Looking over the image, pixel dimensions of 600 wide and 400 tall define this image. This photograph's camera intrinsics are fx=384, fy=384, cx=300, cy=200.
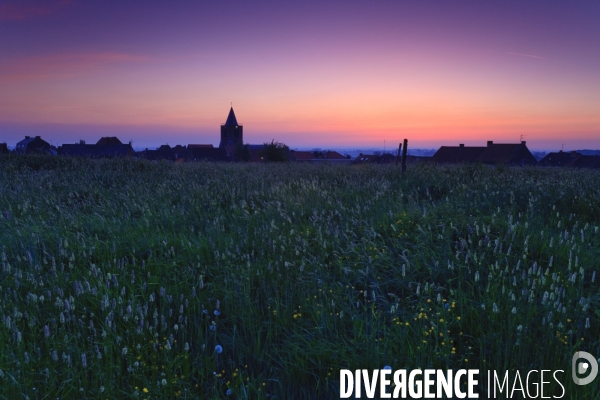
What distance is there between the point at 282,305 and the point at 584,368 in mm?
2184

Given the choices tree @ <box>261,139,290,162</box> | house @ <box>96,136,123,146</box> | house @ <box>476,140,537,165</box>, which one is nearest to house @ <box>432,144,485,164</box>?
house @ <box>476,140,537,165</box>

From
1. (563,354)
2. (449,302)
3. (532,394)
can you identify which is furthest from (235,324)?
(563,354)

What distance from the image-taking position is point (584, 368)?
2.44 meters

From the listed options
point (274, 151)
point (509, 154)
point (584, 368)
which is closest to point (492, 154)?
point (509, 154)

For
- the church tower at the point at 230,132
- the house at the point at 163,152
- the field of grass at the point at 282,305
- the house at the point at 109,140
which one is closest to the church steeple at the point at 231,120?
the church tower at the point at 230,132

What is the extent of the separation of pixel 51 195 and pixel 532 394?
874 cm

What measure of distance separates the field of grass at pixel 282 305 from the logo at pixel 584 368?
0.05 meters

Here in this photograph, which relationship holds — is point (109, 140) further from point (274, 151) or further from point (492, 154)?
point (492, 154)

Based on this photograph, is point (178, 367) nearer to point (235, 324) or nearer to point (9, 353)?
point (235, 324)

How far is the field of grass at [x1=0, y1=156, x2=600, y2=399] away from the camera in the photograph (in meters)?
2.58

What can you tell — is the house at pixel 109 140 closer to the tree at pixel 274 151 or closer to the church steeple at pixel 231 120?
the church steeple at pixel 231 120

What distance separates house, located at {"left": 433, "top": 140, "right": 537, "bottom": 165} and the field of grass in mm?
57192

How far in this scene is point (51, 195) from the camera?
796 centimetres

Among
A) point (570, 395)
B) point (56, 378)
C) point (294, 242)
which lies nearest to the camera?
point (570, 395)
